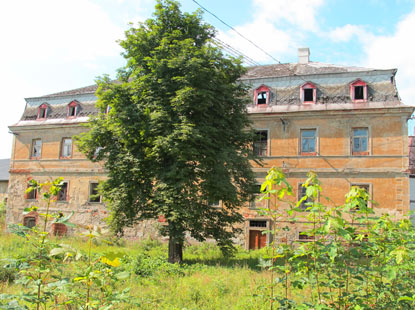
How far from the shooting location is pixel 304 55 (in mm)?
23031

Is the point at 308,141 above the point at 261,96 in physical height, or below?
below

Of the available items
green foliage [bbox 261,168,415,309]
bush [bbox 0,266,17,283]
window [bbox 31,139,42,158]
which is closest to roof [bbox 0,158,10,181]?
window [bbox 31,139,42,158]

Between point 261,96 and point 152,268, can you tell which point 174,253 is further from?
point 261,96

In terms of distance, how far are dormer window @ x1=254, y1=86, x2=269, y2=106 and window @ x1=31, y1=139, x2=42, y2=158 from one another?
50.4ft

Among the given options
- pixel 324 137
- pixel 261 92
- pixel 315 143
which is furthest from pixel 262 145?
pixel 324 137

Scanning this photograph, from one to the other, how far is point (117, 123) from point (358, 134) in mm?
12399

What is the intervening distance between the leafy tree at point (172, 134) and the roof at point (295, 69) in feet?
23.1

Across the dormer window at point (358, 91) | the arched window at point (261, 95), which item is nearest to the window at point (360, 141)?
the dormer window at point (358, 91)

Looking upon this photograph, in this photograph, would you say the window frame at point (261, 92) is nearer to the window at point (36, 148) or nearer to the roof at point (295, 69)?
the roof at point (295, 69)

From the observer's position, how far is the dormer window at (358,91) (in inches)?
715

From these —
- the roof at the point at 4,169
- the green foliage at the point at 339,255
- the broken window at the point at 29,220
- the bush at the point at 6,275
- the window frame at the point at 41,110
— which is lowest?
the bush at the point at 6,275

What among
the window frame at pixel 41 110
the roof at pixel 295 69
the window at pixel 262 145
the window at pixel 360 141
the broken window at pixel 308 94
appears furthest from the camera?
the window frame at pixel 41 110

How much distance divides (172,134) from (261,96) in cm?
966

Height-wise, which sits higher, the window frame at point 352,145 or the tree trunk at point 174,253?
the window frame at point 352,145
